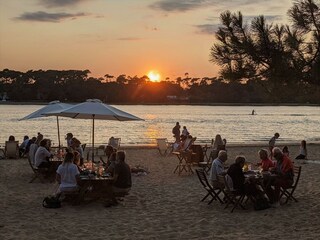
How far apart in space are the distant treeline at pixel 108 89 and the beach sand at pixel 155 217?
339ft

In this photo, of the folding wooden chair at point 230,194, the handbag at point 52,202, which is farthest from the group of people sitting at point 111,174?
the folding wooden chair at point 230,194

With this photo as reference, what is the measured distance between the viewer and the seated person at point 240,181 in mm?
9430

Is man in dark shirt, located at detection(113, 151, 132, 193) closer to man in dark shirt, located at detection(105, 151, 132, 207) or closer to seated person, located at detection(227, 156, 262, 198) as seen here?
man in dark shirt, located at detection(105, 151, 132, 207)

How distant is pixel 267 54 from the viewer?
29.8 feet

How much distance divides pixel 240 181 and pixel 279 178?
906 mm

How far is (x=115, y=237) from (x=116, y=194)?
7.83 ft

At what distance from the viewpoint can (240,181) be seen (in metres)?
9.45

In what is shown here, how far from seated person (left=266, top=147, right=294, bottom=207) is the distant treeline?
104m

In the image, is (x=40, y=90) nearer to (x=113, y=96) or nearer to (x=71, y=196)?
(x=113, y=96)

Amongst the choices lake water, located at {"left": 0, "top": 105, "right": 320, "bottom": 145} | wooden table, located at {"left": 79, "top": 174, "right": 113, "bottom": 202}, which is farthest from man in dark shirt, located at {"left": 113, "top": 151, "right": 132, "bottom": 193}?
lake water, located at {"left": 0, "top": 105, "right": 320, "bottom": 145}

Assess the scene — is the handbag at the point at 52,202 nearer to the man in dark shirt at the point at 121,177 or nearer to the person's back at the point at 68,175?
the person's back at the point at 68,175

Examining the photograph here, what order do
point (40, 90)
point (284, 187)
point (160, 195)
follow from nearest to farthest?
point (284, 187)
point (160, 195)
point (40, 90)

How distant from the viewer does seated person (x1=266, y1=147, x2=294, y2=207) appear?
9789 mm

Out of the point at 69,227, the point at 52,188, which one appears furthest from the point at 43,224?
the point at 52,188
